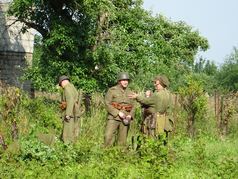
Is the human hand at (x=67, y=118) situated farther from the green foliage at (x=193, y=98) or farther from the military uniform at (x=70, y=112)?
the green foliage at (x=193, y=98)

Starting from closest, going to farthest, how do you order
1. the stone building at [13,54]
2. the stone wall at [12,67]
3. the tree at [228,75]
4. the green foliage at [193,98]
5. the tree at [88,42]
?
1. the green foliage at [193,98]
2. the tree at [88,42]
3. the stone building at [13,54]
4. the stone wall at [12,67]
5. the tree at [228,75]

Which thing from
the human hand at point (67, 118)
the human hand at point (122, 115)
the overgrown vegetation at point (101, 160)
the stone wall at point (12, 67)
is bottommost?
the overgrown vegetation at point (101, 160)

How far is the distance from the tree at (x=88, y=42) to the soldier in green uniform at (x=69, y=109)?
7.11m

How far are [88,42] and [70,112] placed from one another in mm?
8748

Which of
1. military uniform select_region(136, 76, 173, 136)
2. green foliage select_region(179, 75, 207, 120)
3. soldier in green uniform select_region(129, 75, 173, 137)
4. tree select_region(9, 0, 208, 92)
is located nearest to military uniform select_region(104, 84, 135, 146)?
soldier in green uniform select_region(129, 75, 173, 137)

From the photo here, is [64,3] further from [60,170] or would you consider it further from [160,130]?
[60,170]

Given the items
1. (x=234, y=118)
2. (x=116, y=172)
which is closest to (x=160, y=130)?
(x=116, y=172)

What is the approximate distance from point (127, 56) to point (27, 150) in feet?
38.4

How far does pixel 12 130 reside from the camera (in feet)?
36.4

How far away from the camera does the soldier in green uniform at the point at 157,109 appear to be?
10602mm

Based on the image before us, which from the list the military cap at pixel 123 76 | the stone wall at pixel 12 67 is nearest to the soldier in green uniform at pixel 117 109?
the military cap at pixel 123 76

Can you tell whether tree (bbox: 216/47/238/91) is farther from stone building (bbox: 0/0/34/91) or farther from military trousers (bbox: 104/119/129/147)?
military trousers (bbox: 104/119/129/147)

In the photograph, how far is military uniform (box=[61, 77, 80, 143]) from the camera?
35.6 feet

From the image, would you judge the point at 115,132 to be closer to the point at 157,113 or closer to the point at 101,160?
the point at 157,113
